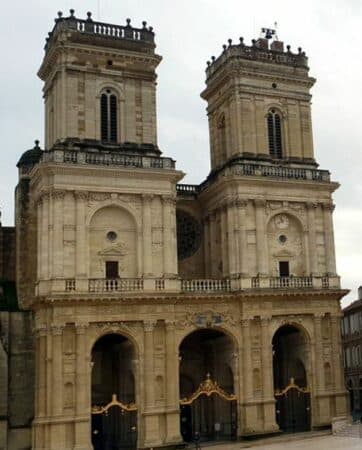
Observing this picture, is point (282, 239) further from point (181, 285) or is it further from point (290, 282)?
point (181, 285)

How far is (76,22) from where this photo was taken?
4388 cm

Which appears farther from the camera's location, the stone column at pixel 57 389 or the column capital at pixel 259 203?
the column capital at pixel 259 203

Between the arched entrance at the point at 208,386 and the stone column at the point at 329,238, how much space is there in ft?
26.3

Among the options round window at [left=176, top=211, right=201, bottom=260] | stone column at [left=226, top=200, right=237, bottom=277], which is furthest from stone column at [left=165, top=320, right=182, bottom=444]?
round window at [left=176, top=211, right=201, bottom=260]

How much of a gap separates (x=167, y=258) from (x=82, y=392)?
887cm

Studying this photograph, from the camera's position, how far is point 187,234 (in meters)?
48.6

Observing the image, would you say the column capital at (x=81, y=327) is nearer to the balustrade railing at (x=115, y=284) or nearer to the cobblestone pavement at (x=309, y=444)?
the balustrade railing at (x=115, y=284)

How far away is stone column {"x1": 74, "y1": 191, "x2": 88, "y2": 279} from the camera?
131ft

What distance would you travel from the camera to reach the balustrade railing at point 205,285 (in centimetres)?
4227

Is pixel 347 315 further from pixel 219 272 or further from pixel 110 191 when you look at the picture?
pixel 110 191

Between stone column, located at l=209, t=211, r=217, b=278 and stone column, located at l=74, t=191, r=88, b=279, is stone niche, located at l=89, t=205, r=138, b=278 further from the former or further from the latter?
stone column, located at l=209, t=211, r=217, b=278

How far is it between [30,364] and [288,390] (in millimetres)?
15785

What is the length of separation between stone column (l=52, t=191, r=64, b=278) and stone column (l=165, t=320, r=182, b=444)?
6.73m

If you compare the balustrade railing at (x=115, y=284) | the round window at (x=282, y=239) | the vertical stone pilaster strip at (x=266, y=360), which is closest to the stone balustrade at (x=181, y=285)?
the balustrade railing at (x=115, y=284)
